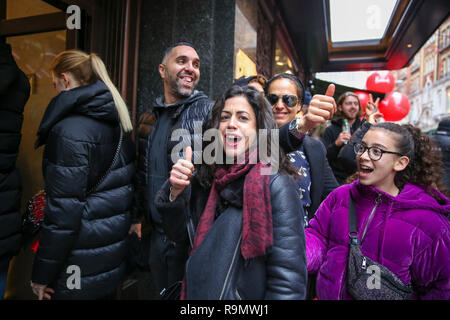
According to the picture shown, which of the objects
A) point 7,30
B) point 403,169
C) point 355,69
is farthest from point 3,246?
point 355,69

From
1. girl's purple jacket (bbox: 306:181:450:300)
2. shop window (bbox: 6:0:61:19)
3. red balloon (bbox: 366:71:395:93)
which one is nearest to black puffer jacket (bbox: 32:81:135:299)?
girl's purple jacket (bbox: 306:181:450:300)

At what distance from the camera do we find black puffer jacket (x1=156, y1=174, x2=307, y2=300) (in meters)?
1.03

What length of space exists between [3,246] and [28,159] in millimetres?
1634

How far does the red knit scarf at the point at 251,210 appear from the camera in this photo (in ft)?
3.36

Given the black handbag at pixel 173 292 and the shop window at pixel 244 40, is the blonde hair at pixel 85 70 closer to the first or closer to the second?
the black handbag at pixel 173 292

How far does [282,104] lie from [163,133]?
0.87 m

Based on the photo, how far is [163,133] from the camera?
76.8 inches

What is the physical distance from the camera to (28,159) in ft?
9.68

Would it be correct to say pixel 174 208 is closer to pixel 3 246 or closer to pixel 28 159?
pixel 3 246

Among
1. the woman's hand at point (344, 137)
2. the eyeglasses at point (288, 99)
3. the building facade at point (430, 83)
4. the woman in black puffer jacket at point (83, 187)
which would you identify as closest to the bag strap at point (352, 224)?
the eyeglasses at point (288, 99)

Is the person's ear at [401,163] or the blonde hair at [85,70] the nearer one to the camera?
the person's ear at [401,163]

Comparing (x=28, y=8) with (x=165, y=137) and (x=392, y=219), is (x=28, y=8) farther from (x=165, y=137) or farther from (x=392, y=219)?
(x=392, y=219)

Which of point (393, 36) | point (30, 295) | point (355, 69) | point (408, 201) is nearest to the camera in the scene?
point (408, 201)

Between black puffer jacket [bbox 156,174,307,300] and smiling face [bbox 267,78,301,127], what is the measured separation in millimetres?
733
